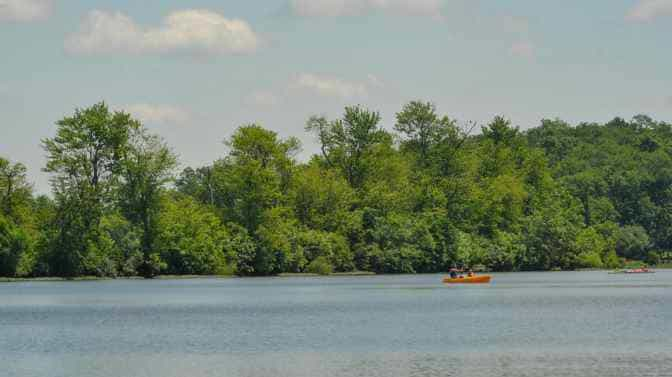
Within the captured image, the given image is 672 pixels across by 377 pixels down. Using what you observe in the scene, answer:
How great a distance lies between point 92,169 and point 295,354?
83020 mm

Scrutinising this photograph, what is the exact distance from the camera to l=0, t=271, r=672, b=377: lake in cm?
4316

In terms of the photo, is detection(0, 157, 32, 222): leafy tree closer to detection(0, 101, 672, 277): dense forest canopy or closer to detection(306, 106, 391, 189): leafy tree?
detection(0, 101, 672, 277): dense forest canopy

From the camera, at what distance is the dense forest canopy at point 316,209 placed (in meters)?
124

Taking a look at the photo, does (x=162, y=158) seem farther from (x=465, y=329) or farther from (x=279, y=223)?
(x=465, y=329)

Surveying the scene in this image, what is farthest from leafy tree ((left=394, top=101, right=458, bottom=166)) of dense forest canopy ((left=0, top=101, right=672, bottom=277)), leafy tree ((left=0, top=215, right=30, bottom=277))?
leafy tree ((left=0, top=215, right=30, bottom=277))

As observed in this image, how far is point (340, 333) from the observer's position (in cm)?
5653

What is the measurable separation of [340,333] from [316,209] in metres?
86.7

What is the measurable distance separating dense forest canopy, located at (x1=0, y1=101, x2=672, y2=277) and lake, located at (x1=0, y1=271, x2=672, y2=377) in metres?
28.9

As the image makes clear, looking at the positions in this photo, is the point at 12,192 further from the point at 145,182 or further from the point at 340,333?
the point at 340,333

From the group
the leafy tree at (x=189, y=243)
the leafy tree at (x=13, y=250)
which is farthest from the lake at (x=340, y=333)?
the leafy tree at (x=189, y=243)

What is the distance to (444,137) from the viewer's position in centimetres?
15475

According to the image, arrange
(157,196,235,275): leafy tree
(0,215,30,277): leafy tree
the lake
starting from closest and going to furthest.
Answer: the lake → (0,215,30,277): leafy tree → (157,196,235,275): leafy tree

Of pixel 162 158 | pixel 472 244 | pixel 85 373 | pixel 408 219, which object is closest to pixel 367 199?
pixel 408 219

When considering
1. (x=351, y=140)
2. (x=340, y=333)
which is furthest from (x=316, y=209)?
(x=340, y=333)
